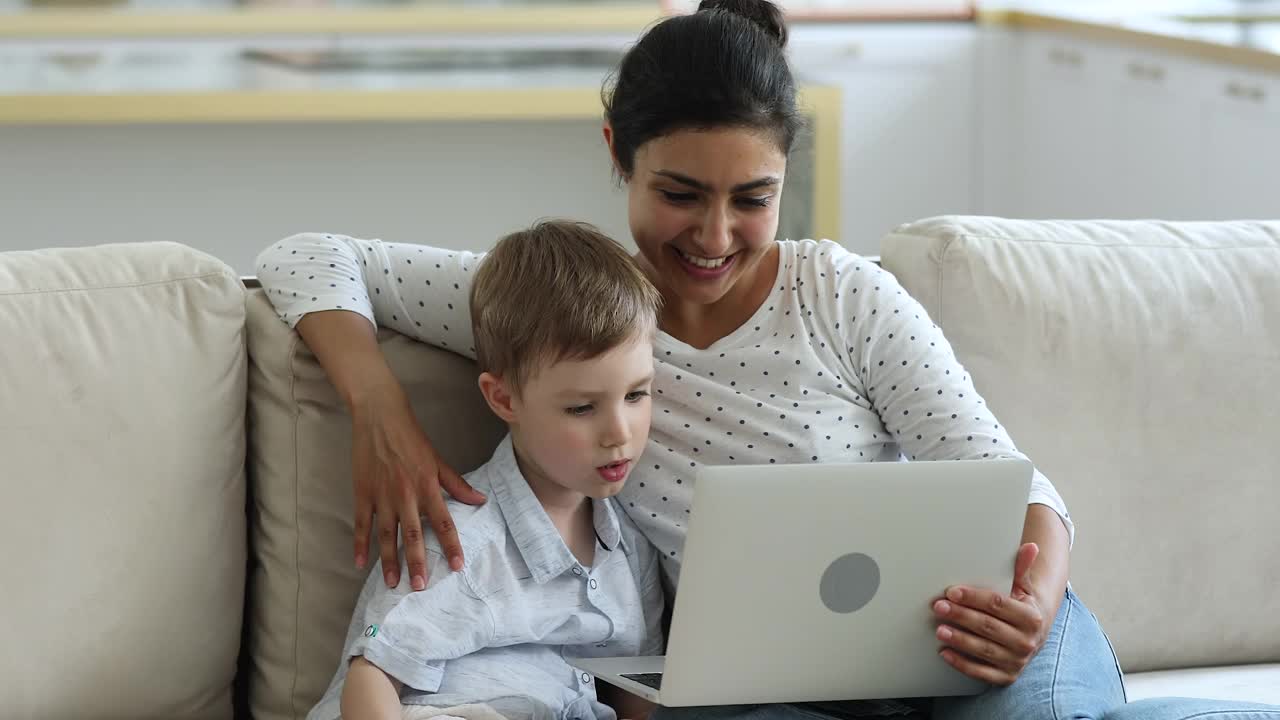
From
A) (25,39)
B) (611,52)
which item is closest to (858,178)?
(611,52)

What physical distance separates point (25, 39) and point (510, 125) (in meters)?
1.21

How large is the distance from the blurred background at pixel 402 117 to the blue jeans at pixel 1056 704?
2112 mm

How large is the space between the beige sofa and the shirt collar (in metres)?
0.15

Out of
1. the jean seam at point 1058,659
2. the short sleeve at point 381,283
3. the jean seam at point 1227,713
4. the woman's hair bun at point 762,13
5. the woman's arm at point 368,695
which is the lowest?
the jean seam at point 1227,713

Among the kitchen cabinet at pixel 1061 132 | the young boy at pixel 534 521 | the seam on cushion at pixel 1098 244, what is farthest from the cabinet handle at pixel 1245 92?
the young boy at pixel 534 521

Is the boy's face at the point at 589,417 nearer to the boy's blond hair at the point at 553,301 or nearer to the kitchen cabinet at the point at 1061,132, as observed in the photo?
the boy's blond hair at the point at 553,301

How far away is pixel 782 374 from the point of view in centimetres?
133

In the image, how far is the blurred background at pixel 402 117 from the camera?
129 inches

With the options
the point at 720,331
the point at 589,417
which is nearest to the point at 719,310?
the point at 720,331

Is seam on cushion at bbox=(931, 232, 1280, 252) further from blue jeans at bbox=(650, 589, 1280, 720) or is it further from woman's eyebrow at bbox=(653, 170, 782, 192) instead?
blue jeans at bbox=(650, 589, 1280, 720)

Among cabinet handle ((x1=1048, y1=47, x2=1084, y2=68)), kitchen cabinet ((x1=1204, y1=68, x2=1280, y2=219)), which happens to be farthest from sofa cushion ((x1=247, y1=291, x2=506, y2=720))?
cabinet handle ((x1=1048, y1=47, x2=1084, y2=68))

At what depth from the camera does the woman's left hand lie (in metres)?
1.10

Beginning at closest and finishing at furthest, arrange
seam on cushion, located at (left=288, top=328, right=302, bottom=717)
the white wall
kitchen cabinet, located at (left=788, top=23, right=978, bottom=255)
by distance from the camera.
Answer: seam on cushion, located at (left=288, top=328, right=302, bottom=717), the white wall, kitchen cabinet, located at (left=788, top=23, right=978, bottom=255)

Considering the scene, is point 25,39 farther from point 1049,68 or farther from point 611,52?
point 1049,68
